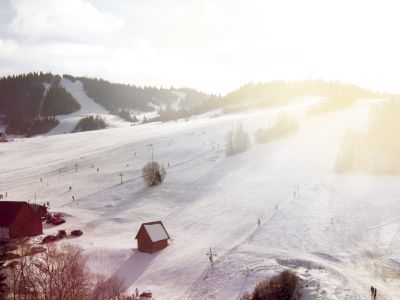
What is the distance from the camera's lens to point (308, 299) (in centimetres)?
3106

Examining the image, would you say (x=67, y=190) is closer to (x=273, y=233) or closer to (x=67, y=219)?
(x=67, y=219)

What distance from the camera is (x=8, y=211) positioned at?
4788cm

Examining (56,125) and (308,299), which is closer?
(308,299)

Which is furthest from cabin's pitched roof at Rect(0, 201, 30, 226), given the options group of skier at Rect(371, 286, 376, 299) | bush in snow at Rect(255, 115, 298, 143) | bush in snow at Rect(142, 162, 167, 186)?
bush in snow at Rect(255, 115, 298, 143)

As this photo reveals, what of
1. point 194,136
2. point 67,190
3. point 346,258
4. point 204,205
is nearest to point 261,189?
point 204,205

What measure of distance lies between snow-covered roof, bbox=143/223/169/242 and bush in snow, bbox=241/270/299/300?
542 inches

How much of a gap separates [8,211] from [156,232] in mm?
17219

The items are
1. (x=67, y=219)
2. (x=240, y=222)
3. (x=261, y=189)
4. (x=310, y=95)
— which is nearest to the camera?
(x=240, y=222)

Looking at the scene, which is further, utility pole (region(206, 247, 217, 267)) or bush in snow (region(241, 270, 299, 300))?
utility pole (region(206, 247, 217, 267))

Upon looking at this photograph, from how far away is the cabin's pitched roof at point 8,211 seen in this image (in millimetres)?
47125

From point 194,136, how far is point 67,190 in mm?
42389

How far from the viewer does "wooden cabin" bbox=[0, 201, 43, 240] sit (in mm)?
46969

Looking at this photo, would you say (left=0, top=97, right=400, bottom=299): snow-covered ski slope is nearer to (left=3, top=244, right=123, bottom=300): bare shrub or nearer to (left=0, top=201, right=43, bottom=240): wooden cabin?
(left=0, top=201, right=43, bottom=240): wooden cabin

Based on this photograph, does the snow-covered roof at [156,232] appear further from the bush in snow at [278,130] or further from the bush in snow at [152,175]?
the bush in snow at [278,130]
